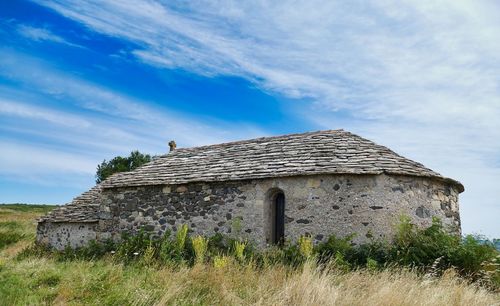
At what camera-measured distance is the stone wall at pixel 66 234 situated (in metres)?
17.0

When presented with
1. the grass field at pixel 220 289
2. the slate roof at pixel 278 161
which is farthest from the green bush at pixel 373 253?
the slate roof at pixel 278 161

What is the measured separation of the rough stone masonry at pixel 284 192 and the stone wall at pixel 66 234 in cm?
48

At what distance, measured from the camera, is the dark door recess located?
523 inches

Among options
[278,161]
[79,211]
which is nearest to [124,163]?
[79,211]

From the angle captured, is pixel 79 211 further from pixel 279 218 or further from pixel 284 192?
pixel 284 192

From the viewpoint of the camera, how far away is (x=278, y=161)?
13.8 metres

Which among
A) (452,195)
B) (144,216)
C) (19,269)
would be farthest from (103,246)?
(452,195)

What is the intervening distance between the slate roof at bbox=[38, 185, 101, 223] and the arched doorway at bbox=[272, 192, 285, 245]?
23.0ft

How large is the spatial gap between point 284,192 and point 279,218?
923 mm

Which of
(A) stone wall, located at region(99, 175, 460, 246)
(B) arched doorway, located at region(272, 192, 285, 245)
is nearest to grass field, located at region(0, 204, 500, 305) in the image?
(A) stone wall, located at region(99, 175, 460, 246)

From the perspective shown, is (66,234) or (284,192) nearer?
(284,192)

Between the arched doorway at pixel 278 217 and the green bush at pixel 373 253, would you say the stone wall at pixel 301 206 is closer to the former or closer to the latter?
the arched doorway at pixel 278 217

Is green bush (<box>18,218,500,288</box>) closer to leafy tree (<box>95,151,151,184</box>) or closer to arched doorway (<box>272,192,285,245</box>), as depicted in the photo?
arched doorway (<box>272,192,285,245</box>)

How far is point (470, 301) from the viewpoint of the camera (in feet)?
24.2
